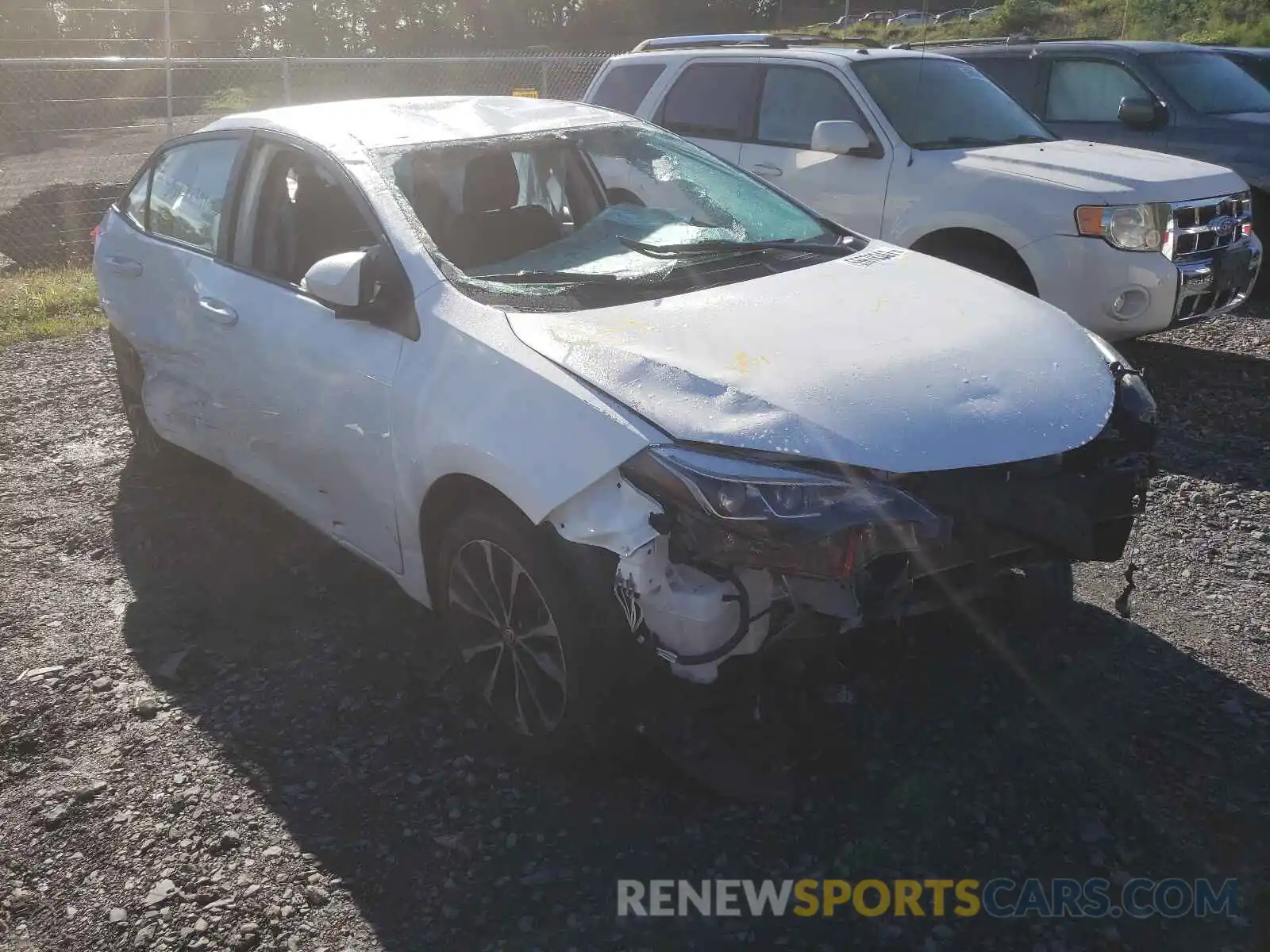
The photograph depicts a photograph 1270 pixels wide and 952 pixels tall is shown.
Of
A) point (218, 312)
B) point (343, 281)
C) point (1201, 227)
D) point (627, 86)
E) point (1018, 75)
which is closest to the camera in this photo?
point (343, 281)

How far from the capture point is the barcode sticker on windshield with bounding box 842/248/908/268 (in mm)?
3863

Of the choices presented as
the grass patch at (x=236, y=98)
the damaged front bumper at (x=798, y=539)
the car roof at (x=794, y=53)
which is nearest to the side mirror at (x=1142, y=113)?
the car roof at (x=794, y=53)

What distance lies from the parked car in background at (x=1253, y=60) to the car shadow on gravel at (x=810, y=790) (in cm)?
852

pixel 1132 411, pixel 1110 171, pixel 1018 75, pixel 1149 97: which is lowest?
pixel 1132 411

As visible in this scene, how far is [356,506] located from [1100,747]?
2.38m

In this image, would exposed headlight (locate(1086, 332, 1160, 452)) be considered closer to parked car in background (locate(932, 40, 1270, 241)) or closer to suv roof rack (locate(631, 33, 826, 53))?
suv roof rack (locate(631, 33, 826, 53))

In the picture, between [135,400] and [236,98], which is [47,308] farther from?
[236,98]

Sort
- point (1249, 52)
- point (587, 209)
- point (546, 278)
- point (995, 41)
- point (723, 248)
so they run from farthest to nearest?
1. point (1249, 52)
2. point (995, 41)
3. point (587, 209)
4. point (723, 248)
5. point (546, 278)

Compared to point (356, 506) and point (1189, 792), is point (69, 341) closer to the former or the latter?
point (356, 506)

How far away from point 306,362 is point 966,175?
420cm

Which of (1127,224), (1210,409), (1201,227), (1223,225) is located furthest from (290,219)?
(1223,225)

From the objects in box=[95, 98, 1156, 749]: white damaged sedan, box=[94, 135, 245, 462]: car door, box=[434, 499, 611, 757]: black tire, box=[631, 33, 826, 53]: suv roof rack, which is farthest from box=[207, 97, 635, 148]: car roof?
box=[631, 33, 826, 53]: suv roof rack

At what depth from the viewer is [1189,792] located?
3002 millimetres

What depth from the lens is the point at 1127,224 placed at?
6.08 m
